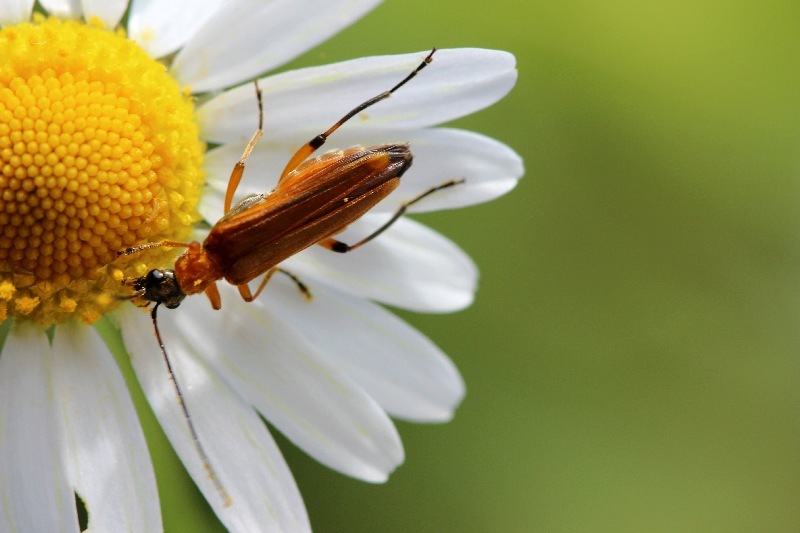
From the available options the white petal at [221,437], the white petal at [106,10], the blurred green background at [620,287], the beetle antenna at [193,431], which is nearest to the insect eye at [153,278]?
the beetle antenna at [193,431]

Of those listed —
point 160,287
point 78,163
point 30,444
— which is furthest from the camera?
point 160,287

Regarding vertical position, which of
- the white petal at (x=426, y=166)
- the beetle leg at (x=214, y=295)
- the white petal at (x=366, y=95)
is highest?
the white petal at (x=366, y=95)

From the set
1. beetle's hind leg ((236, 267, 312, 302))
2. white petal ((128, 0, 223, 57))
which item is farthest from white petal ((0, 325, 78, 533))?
white petal ((128, 0, 223, 57))

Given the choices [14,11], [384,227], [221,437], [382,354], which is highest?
[14,11]

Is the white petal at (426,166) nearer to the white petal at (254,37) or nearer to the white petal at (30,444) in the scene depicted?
the white petal at (254,37)

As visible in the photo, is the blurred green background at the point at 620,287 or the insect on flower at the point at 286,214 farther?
the blurred green background at the point at 620,287

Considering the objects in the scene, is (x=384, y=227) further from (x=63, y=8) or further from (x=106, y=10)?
(x=63, y=8)

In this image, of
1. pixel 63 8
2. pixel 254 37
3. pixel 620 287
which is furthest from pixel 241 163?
pixel 620 287

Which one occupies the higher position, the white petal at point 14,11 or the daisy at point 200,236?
the white petal at point 14,11
